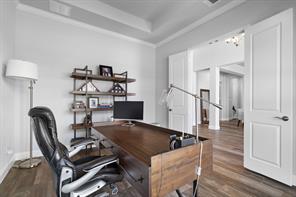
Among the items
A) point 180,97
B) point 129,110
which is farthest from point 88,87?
point 180,97

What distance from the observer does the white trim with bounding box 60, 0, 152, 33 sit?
2.74 metres

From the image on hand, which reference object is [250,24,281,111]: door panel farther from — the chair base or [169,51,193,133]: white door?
the chair base

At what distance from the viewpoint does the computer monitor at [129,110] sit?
7.65 feet

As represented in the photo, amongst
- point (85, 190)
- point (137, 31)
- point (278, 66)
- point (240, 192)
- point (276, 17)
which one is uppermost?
point (137, 31)

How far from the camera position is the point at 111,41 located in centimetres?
364

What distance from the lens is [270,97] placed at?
2.04 m

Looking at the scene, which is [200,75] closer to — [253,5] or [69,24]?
[253,5]

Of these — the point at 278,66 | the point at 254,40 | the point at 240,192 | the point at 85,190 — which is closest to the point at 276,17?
the point at 254,40

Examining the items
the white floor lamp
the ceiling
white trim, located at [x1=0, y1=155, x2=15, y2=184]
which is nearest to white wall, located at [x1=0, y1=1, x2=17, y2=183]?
white trim, located at [x1=0, y1=155, x2=15, y2=184]

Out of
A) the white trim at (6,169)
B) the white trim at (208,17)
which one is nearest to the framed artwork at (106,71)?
the white trim at (208,17)

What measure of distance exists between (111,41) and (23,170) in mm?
3158

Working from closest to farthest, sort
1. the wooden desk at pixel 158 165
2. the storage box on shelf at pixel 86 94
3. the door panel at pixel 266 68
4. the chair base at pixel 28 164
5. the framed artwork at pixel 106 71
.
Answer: the wooden desk at pixel 158 165 → the door panel at pixel 266 68 → the chair base at pixel 28 164 → the storage box on shelf at pixel 86 94 → the framed artwork at pixel 106 71

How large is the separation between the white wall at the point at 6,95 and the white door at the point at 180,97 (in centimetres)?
317

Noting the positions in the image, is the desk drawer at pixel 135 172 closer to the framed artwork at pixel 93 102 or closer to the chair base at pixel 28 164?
the chair base at pixel 28 164
